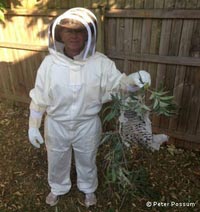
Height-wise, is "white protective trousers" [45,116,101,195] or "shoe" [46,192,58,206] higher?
"white protective trousers" [45,116,101,195]

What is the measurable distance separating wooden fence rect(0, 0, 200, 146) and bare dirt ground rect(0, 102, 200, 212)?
0.39m

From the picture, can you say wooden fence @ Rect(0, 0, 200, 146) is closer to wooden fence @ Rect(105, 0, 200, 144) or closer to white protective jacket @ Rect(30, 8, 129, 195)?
wooden fence @ Rect(105, 0, 200, 144)

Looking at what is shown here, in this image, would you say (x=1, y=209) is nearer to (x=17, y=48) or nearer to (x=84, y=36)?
(x=84, y=36)

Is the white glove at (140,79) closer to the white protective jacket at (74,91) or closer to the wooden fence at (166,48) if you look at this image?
the white protective jacket at (74,91)

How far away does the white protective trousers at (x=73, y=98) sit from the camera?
2107 millimetres

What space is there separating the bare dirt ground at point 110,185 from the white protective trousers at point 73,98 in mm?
550

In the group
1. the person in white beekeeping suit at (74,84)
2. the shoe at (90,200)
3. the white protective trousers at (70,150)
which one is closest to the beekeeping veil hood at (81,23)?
the person in white beekeeping suit at (74,84)

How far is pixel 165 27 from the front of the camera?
2846 millimetres

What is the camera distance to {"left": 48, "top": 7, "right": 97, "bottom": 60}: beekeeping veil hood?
1956mm

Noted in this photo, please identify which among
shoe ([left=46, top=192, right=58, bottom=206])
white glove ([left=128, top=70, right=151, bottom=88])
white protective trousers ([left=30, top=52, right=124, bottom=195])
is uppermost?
white glove ([left=128, top=70, right=151, bottom=88])

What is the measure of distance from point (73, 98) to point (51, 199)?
46.0 inches

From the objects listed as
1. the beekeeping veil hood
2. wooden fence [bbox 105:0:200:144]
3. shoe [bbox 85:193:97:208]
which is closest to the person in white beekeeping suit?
the beekeeping veil hood

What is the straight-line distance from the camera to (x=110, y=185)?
2.79m

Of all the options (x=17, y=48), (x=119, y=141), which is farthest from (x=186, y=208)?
(x=17, y=48)
